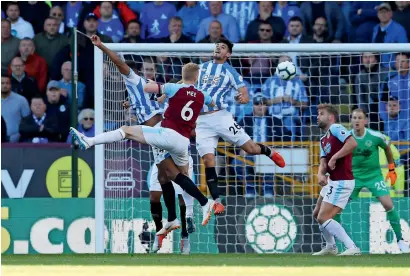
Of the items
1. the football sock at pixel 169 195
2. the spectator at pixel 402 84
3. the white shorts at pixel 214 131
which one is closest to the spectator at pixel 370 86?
the spectator at pixel 402 84

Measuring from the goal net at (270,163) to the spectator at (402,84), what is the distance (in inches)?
0.8

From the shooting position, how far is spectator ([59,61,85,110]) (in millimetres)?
16625

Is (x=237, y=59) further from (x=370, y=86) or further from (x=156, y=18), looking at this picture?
(x=370, y=86)

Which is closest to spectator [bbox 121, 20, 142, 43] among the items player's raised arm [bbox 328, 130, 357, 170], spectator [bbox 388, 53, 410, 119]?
spectator [bbox 388, 53, 410, 119]

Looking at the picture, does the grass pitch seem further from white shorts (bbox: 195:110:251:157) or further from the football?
the football

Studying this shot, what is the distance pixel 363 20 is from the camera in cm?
1709

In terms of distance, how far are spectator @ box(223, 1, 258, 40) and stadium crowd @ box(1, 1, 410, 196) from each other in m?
0.02

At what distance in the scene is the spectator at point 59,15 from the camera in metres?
17.3

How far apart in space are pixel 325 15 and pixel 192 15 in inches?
80.1

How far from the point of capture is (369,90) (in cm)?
1526

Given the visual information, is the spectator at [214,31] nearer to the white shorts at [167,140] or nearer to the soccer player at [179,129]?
the soccer player at [179,129]

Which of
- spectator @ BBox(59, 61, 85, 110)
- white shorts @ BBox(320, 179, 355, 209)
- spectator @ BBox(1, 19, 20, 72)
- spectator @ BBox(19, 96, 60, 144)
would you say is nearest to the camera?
white shorts @ BBox(320, 179, 355, 209)

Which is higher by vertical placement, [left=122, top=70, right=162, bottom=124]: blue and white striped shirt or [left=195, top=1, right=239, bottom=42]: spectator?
[left=195, top=1, right=239, bottom=42]: spectator
